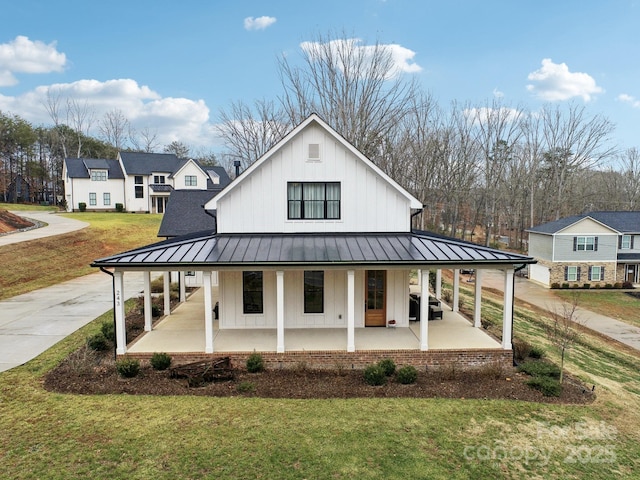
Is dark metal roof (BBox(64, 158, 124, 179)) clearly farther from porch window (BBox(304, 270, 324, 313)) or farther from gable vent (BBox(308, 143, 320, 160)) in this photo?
porch window (BBox(304, 270, 324, 313))

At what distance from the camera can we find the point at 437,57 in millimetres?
27906

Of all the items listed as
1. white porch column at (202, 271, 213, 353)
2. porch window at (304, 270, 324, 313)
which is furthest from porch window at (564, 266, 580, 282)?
white porch column at (202, 271, 213, 353)

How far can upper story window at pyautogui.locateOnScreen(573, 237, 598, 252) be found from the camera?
36125 mm

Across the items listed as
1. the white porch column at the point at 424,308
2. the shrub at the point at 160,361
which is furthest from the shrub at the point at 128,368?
the white porch column at the point at 424,308

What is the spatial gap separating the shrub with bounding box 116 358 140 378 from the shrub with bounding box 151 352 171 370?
41cm

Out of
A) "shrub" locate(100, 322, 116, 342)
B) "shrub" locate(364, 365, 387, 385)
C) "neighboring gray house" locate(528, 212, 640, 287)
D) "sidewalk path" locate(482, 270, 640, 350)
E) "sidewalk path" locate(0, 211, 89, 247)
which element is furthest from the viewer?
"neighboring gray house" locate(528, 212, 640, 287)

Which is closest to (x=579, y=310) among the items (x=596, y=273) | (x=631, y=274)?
(x=596, y=273)

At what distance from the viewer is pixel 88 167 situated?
49.2 meters

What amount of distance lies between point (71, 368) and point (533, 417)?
11429mm

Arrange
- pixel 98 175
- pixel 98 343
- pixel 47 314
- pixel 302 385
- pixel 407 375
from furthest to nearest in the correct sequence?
1. pixel 98 175
2. pixel 47 314
3. pixel 98 343
4. pixel 407 375
5. pixel 302 385

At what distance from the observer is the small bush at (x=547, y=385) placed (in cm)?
981

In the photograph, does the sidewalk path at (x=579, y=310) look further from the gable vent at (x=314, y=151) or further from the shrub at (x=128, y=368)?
the shrub at (x=128, y=368)

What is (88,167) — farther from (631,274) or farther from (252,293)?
(631,274)

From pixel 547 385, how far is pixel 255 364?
24.7ft
